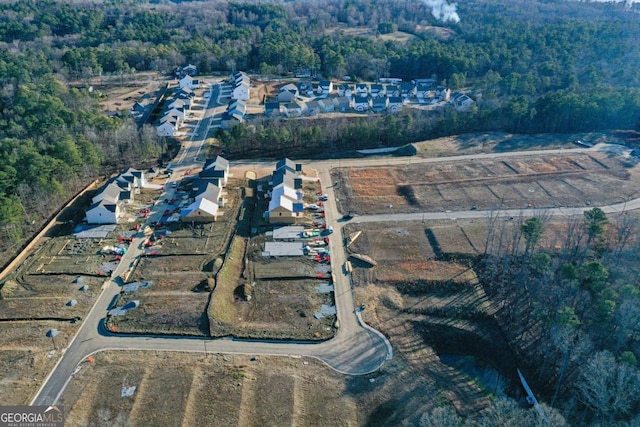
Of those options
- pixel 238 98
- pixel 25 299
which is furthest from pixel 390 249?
pixel 238 98

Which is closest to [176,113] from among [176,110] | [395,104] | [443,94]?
[176,110]

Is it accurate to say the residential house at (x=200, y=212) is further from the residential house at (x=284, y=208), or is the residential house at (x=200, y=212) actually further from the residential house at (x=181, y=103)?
the residential house at (x=181, y=103)

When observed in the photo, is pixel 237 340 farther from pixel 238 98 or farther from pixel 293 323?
pixel 238 98

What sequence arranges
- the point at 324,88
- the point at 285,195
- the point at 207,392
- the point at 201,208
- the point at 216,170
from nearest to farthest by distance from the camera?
the point at 207,392 < the point at 201,208 < the point at 285,195 < the point at 216,170 < the point at 324,88

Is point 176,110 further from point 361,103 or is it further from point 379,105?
point 379,105

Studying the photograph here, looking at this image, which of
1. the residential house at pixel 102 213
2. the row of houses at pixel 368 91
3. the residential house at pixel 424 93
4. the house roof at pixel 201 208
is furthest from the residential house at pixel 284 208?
the residential house at pixel 424 93
